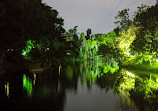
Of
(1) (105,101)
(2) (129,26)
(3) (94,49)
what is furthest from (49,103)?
(3) (94,49)

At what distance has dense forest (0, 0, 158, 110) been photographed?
6025 mm

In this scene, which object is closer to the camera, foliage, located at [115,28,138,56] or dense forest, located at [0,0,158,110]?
dense forest, located at [0,0,158,110]

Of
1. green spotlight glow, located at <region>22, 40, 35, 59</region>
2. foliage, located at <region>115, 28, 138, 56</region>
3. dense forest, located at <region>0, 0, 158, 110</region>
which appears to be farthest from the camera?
foliage, located at <region>115, 28, 138, 56</region>

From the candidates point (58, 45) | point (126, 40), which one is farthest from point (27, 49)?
point (126, 40)

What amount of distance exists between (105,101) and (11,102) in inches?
190

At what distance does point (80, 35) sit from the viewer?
6362 cm

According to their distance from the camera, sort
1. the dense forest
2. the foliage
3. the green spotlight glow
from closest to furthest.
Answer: the dense forest → the green spotlight glow → the foliage

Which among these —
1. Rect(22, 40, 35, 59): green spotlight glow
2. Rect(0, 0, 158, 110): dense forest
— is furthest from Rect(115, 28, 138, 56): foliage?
Rect(22, 40, 35, 59): green spotlight glow

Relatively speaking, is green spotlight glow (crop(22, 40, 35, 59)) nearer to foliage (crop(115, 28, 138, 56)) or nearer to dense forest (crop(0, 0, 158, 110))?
dense forest (crop(0, 0, 158, 110))

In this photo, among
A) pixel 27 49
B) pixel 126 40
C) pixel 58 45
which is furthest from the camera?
pixel 126 40

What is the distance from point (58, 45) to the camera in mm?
33625

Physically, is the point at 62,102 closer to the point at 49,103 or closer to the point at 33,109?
the point at 49,103

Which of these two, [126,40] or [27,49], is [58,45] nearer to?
[27,49]

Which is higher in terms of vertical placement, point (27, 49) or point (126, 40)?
point (126, 40)
